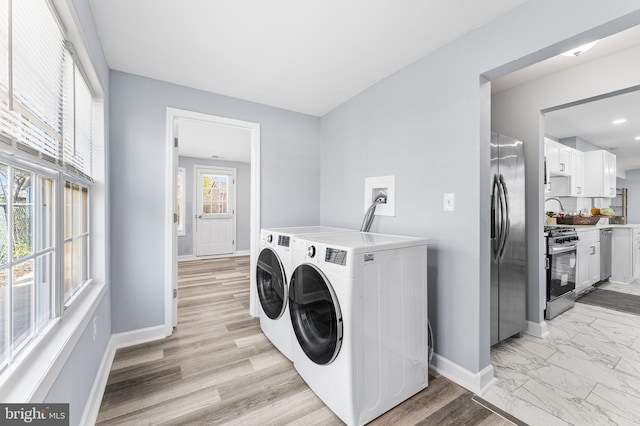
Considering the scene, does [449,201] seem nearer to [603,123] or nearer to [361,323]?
[361,323]

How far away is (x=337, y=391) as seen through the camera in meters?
1.45

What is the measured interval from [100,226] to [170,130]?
40.9 inches

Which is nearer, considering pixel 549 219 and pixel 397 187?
pixel 397 187

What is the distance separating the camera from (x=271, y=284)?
227cm

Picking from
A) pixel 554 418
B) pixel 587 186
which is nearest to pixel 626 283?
pixel 587 186

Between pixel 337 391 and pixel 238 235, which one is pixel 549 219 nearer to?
pixel 337 391

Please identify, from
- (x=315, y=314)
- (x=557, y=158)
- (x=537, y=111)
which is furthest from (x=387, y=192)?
(x=557, y=158)

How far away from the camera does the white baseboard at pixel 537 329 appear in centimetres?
241

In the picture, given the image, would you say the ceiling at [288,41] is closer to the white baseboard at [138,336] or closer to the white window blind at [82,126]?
the white window blind at [82,126]

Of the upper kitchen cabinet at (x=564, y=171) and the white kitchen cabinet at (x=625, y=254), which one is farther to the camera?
the white kitchen cabinet at (x=625, y=254)

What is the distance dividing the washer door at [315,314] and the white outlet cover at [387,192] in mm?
1044

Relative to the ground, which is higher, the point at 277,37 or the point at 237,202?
the point at 277,37

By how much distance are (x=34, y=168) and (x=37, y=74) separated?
0.36m

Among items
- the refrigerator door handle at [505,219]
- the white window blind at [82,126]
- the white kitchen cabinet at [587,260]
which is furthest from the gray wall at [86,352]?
the white kitchen cabinet at [587,260]
